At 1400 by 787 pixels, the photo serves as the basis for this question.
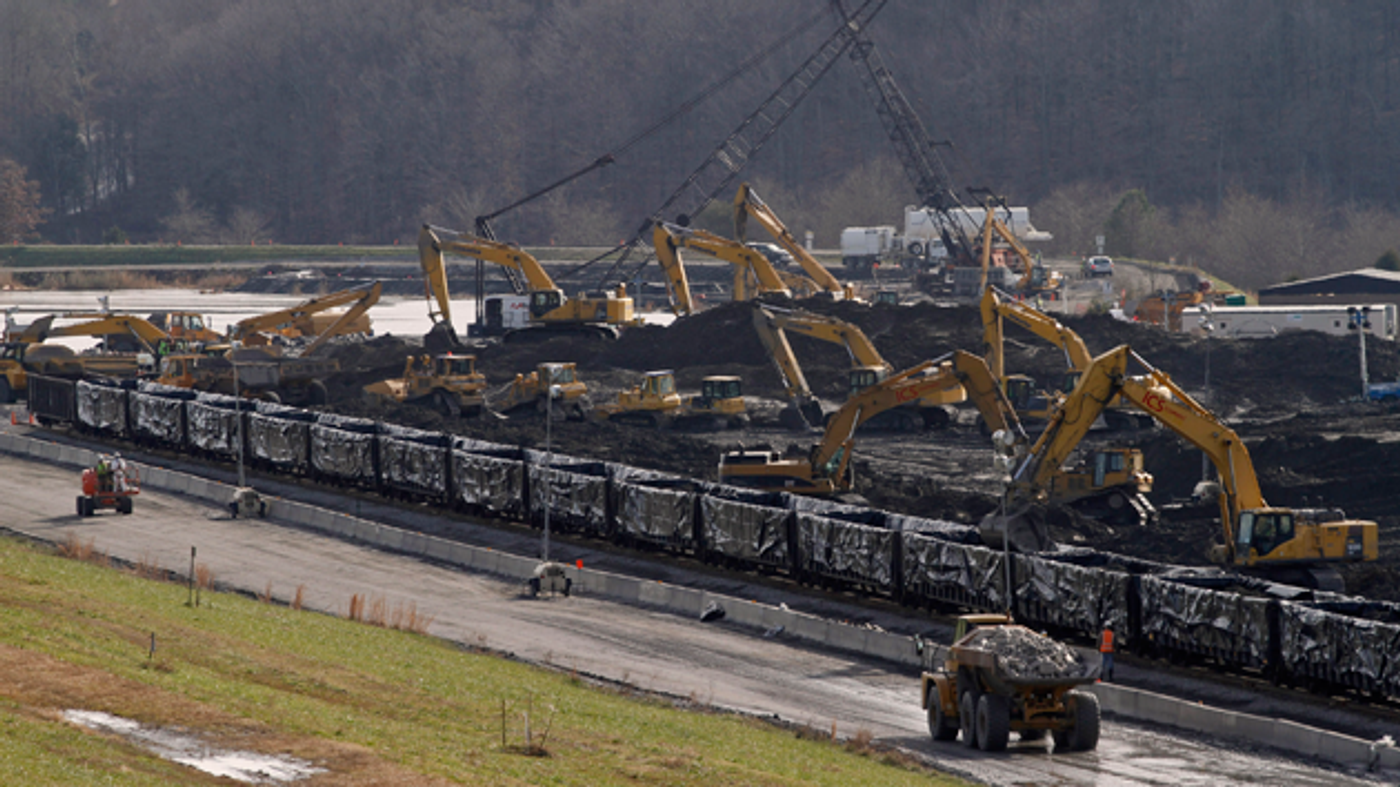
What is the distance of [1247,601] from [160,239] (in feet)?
563

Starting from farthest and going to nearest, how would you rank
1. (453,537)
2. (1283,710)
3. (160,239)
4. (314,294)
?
1. (160,239)
2. (314,294)
3. (453,537)
4. (1283,710)

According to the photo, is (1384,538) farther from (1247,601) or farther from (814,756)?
(814,756)

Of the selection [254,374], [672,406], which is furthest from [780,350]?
[254,374]

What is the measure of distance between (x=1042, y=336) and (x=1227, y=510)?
25412 mm

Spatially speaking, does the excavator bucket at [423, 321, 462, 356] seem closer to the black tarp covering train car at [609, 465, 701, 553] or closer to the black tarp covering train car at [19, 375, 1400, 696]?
the black tarp covering train car at [19, 375, 1400, 696]

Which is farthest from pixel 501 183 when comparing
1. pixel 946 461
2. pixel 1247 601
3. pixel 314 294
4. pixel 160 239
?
pixel 1247 601

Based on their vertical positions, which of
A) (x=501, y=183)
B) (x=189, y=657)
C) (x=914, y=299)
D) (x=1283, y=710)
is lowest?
(x=1283, y=710)

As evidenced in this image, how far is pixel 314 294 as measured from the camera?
461ft

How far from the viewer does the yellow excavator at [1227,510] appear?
37.3m

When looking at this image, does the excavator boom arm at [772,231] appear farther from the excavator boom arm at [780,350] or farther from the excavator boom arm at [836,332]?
the excavator boom arm at [780,350]

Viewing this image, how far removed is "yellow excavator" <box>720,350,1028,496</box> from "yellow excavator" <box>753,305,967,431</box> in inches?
503

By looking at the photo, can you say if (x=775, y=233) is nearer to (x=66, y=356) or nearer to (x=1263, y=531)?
(x=66, y=356)

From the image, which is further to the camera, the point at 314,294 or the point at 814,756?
the point at 314,294

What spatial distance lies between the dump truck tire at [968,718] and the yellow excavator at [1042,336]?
37002 mm
